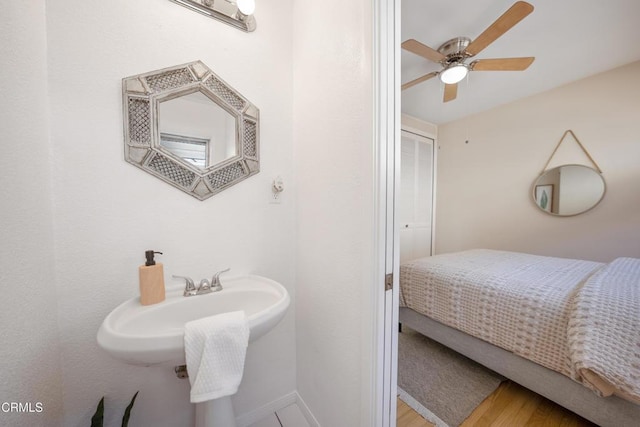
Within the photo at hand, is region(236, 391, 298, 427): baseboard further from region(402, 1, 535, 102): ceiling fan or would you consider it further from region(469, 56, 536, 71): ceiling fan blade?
region(469, 56, 536, 71): ceiling fan blade

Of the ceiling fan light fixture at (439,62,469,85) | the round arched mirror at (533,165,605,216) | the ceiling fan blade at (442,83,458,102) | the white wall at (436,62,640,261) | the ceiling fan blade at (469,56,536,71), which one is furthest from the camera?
the round arched mirror at (533,165,605,216)

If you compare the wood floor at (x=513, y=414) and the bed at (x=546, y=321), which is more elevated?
the bed at (x=546, y=321)

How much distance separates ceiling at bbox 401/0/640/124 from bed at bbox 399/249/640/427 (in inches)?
68.8

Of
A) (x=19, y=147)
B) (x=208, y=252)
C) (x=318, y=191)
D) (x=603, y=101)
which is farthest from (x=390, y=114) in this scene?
(x=603, y=101)

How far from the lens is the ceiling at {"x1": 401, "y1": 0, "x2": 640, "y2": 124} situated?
4.70 ft

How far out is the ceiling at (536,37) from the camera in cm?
143

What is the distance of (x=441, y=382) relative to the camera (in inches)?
54.5

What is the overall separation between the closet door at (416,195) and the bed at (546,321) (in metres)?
1.32

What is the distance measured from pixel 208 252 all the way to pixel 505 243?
11.5 ft

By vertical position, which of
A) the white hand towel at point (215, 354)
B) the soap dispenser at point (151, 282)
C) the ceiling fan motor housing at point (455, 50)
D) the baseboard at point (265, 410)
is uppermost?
the ceiling fan motor housing at point (455, 50)

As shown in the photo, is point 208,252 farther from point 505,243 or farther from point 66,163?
point 505,243

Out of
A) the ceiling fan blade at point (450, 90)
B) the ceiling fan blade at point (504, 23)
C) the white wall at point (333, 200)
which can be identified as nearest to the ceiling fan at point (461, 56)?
the ceiling fan blade at point (504, 23)

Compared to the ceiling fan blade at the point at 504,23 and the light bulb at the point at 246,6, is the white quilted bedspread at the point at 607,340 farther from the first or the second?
the light bulb at the point at 246,6

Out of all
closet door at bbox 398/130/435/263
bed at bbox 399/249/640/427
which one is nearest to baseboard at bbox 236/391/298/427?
bed at bbox 399/249/640/427
